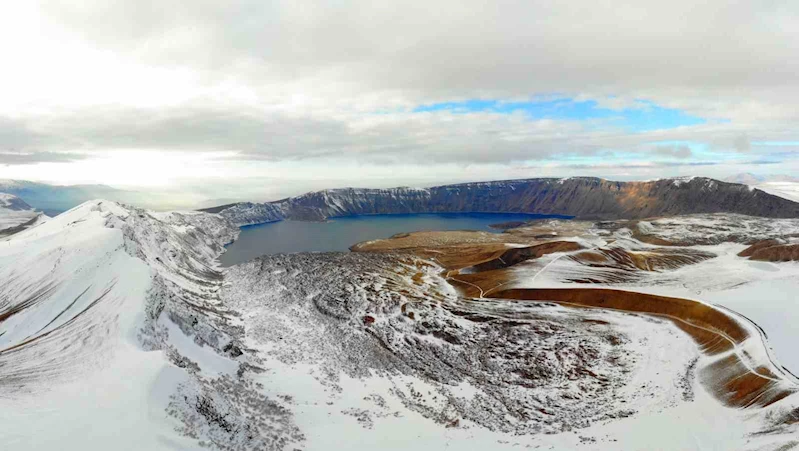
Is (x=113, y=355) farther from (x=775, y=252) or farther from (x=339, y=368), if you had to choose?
(x=775, y=252)

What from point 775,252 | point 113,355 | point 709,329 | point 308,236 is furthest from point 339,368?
point 308,236

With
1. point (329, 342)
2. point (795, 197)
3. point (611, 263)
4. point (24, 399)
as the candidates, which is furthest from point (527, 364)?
point (795, 197)

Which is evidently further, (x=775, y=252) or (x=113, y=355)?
(x=775, y=252)

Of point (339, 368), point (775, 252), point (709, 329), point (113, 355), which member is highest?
point (775, 252)

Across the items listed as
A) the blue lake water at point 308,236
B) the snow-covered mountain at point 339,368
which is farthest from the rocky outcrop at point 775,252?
the blue lake water at point 308,236

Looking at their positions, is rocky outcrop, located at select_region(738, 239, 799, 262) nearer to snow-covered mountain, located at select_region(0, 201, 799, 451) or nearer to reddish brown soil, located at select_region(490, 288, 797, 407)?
snow-covered mountain, located at select_region(0, 201, 799, 451)

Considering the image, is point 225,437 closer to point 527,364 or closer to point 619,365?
point 527,364

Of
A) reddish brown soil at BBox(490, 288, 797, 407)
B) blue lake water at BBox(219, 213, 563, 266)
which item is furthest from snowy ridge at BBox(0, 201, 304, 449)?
blue lake water at BBox(219, 213, 563, 266)

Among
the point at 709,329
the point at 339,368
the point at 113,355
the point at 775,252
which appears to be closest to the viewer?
the point at 113,355

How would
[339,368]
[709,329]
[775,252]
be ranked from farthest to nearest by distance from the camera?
[775,252]
[709,329]
[339,368]

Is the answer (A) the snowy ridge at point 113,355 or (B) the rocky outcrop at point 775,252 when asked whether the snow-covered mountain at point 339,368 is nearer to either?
(A) the snowy ridge at point 113,355

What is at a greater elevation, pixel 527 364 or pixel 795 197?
pixel 795 197
